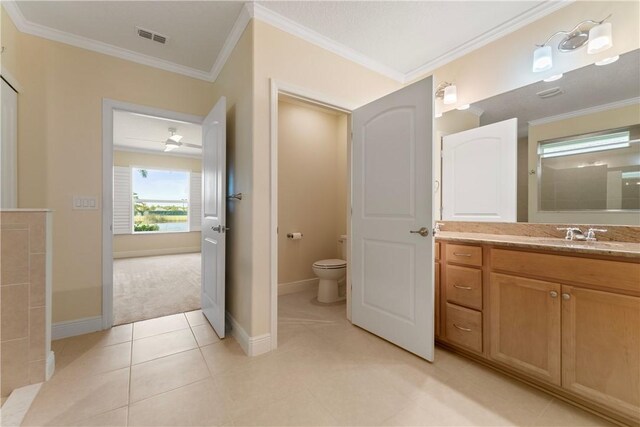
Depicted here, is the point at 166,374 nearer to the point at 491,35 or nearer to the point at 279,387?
the point at 279,387

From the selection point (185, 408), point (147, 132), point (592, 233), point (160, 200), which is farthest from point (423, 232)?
point (160, 200)

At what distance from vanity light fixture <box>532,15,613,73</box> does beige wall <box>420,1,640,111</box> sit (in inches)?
1.7

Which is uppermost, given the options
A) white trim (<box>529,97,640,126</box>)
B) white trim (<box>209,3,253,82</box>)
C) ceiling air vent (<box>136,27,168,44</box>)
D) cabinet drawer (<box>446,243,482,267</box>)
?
ceiling air vent (<box>136,27,168,44</box>)

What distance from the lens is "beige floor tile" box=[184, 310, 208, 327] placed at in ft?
8.35

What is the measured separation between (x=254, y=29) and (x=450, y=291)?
7.94 feet

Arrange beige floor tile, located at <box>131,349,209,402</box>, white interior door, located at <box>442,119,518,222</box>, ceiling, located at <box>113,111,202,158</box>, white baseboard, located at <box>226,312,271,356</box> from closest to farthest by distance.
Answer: beige floor tile, located at <box>131,349,209,402</box>, white baseboard, located at <box>226,312,271,356</box>, white interior door, located at <box>442,119,518,222</box>, ceiling, located at <box>113,111,202,158</box>

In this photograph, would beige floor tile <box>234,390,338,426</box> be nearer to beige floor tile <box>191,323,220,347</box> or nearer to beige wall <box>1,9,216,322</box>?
beige floor tile <box>191,323,220,347</box>

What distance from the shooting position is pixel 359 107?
246cm

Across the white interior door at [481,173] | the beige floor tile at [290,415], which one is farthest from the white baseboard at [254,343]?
the white interior door at [481,173]

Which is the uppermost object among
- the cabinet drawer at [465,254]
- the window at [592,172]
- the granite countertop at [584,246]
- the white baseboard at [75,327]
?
the window at [592,172]

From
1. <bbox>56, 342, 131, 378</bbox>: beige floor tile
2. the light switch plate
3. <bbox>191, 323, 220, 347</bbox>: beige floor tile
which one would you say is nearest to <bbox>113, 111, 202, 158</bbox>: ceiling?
the light switch plate

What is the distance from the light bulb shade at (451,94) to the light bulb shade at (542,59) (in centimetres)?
62

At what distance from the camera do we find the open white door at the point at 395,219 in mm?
1869

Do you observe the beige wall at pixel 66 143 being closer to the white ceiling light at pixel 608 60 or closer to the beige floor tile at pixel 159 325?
the beige floor tile at pixel 159 325
